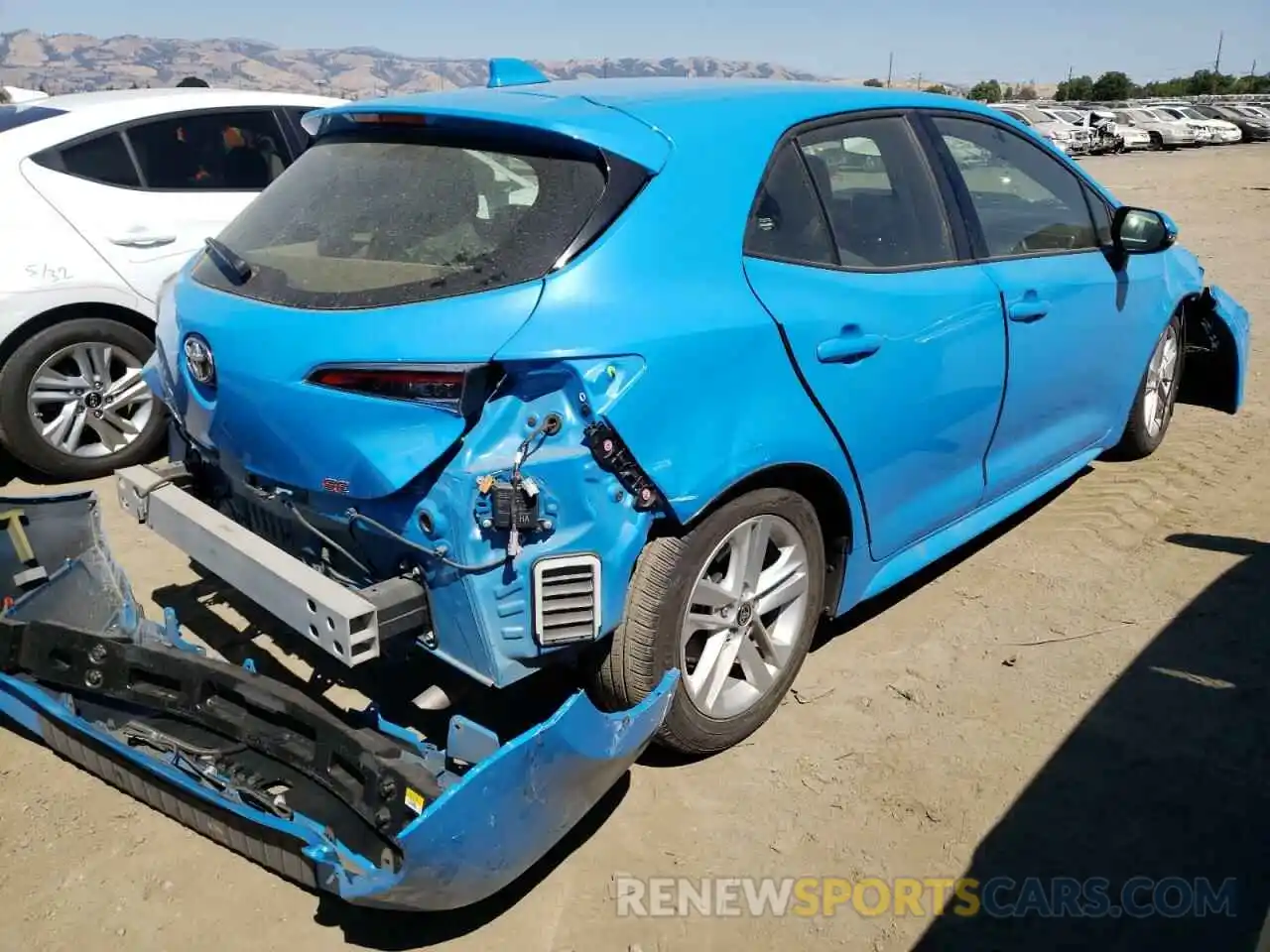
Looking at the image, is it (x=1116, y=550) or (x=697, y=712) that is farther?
(x=1116, y=550)

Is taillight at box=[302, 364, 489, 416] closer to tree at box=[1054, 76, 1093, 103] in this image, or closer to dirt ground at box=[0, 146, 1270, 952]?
dirt ground at box=[0, 146, 1270, 952]

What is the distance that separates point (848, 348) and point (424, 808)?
166cm

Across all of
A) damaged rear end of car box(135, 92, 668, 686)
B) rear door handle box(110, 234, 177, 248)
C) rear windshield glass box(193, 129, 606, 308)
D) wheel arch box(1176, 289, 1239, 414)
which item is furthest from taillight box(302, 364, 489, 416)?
wheel arch box(1176, 289, 1239, 414)

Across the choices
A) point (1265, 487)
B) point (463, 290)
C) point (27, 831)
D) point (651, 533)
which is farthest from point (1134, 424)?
point (27, 831)

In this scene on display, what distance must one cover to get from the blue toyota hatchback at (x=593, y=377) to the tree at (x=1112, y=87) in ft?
272

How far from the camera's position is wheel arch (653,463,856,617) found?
2662mm

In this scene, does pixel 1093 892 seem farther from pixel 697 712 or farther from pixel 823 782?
pixel 697 712

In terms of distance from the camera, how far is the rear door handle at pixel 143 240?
16.6 feet

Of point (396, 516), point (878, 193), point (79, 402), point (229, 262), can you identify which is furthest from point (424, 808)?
point (79, 402)

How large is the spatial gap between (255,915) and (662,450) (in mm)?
1502

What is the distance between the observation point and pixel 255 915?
2.52m

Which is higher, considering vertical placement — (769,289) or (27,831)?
(769,289)

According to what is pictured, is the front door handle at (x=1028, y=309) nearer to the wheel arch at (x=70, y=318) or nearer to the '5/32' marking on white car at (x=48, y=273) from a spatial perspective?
the wheel arch at (x=70, y=318)

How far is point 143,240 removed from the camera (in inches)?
202
